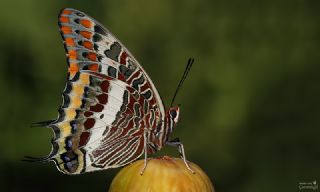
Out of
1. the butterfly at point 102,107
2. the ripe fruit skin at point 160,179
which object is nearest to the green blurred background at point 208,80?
the butterfly at point 102,107

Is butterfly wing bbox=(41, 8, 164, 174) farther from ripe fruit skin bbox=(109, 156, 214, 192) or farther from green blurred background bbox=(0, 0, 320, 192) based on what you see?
green blurred background bbox=(0, 0, 320, 192)

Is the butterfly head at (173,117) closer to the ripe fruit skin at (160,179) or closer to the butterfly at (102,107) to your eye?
the butterfly at (102,107)

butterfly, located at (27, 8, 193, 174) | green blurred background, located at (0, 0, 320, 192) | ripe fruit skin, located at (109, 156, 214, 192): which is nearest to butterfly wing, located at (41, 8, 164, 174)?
butterfly, located at (27, 8, 193, 174)

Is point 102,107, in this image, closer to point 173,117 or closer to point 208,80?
point 173,117

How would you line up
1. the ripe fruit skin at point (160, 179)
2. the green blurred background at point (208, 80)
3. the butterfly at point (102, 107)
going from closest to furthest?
the ripe fruit skin at point (160, 179)
the butterfly at point (102, 107)
the green blurred background at point (208, 80)

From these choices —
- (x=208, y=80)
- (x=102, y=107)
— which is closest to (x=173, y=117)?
(x=102, y=107)

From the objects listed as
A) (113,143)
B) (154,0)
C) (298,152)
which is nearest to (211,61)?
(154,0)
